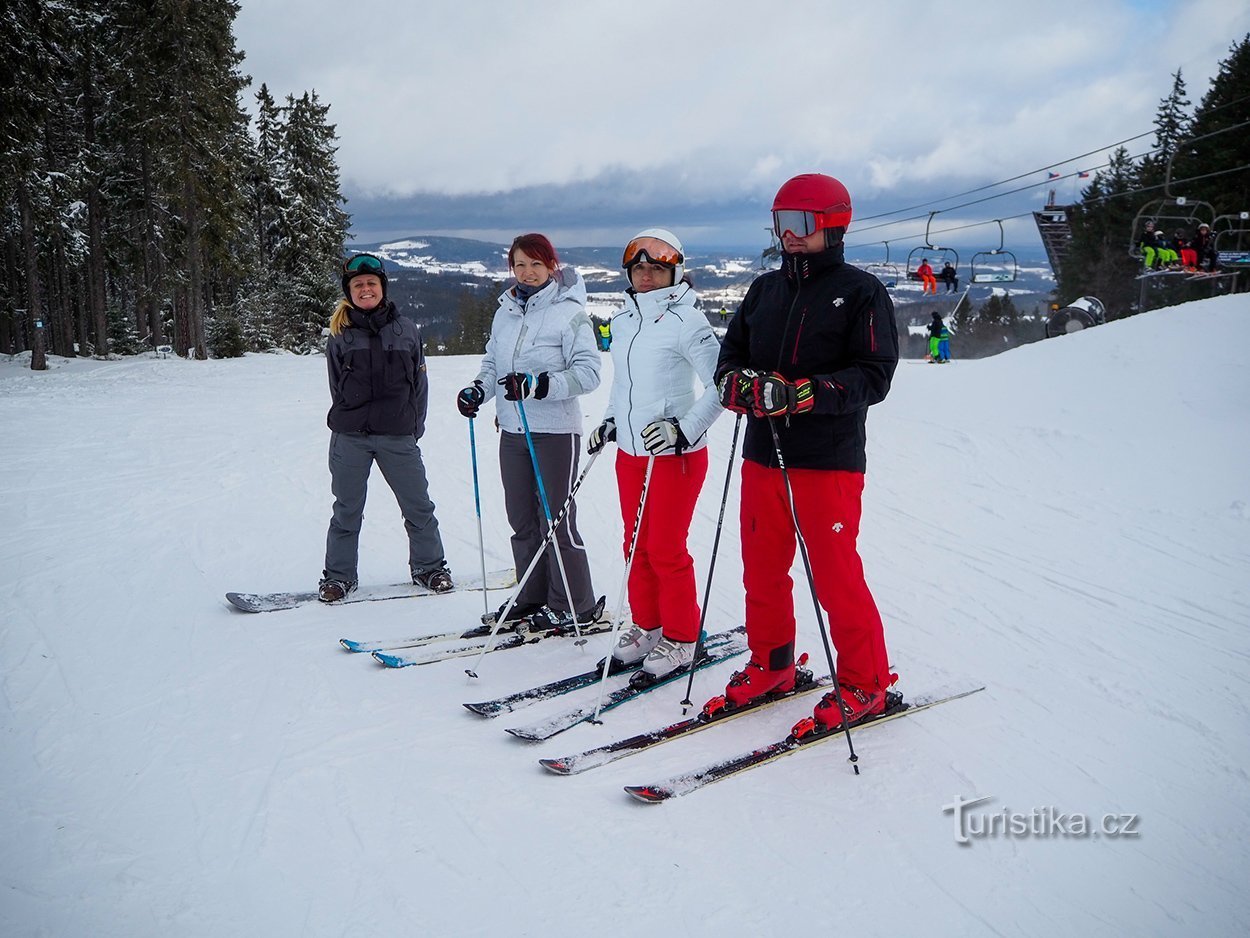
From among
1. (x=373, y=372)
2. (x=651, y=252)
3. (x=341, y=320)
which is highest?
(x=651, y=252)

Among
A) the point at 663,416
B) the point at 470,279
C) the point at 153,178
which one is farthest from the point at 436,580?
the point at 470,279

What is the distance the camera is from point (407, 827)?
2701 mm

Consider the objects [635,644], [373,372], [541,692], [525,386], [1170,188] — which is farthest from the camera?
[1170,188]

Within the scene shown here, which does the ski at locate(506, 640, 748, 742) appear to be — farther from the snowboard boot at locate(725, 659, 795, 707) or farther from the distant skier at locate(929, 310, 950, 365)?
the distant skier at locate(929, 310, 950, 365)

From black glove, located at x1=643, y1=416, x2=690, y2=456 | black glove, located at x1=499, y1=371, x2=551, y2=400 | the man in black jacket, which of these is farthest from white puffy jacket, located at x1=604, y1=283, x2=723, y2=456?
black glove, located at x1=499, y1=371, x2=551, y2=400

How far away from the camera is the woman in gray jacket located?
14.2ft

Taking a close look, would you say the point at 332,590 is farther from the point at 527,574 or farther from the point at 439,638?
the point at 527,574

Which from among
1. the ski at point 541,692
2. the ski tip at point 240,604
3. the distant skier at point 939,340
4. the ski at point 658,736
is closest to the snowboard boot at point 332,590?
the ski tip at point 240,604

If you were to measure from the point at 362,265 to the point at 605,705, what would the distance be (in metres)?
3.08

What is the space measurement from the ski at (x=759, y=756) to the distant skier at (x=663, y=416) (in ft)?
2.66

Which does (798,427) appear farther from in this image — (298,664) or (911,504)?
(911,504)

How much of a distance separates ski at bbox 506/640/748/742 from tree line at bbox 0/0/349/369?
20.5 m

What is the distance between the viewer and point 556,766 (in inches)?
119

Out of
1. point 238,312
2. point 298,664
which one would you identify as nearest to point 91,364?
point 238,312
